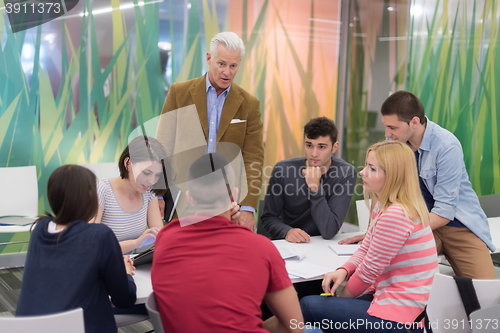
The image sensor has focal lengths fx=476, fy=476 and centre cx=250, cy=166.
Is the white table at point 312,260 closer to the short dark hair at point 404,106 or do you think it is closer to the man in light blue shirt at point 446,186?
the man in light blue shirt at point 446,186

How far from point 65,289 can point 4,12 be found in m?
3.37

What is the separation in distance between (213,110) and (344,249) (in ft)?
3.76

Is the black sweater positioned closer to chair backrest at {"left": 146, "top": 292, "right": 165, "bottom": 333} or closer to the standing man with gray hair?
A: chair backrest at {"left": 146, "top": 292, "right": 165, "bottom": 333}

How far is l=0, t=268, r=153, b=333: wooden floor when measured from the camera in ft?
9.95

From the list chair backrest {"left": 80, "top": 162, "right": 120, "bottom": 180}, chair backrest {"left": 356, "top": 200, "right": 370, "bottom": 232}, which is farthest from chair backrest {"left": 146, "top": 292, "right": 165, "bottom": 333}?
chair backrest {"left": 80, "top": 162, "right": 120, "bottom": 180}

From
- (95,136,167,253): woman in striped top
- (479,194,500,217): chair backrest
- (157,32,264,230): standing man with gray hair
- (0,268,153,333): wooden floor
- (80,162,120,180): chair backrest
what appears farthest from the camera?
(80,162,120,180): chair backrest

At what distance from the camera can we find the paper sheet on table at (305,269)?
6.70ft

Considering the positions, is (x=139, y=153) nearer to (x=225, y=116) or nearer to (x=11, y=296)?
(x=225, y=116)

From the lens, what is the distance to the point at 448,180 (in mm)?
2504

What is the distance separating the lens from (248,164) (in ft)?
9.51

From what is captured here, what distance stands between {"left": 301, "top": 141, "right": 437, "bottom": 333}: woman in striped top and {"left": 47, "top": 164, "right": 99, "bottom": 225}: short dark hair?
1.01m

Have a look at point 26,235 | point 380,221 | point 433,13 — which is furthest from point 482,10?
point 26,235

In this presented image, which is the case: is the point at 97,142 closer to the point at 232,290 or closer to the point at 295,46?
the point at 295,46

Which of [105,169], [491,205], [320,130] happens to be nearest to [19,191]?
[105,169]
